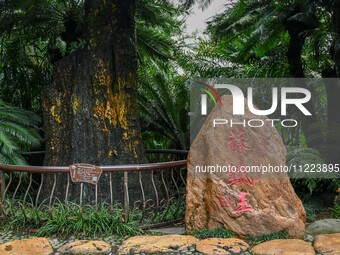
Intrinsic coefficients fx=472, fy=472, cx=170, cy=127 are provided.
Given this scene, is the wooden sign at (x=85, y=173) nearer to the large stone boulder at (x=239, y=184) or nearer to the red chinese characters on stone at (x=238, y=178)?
the large stone boulder at (x=239, y=184)

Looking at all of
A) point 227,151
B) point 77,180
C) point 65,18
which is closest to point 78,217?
point 77,180

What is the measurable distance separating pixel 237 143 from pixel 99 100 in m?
1.93

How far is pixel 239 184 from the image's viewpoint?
14.8 ft

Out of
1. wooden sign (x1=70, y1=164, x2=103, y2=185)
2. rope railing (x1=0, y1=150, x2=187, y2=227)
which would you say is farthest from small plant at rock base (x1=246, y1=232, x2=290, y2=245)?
wooden sign (x1=70, y1=164, x2=103, y2=185)

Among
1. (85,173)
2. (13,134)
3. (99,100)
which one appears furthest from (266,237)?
(13,134)

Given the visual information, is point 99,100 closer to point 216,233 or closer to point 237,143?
point 237,143

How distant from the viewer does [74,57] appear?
6023mm

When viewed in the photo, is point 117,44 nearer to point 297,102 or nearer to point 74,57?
point 74,57

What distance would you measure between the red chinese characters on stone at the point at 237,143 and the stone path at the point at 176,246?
0.87 meters

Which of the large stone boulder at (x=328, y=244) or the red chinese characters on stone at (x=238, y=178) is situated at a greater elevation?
the red chinese characters on stone at (x=238, y=178)

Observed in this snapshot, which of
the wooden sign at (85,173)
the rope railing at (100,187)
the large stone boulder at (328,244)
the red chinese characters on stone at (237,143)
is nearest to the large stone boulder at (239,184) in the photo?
the red chinese characters on stone at (237,143)

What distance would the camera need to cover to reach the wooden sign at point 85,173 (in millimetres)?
4840

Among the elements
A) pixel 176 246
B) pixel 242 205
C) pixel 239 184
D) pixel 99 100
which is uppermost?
pixel 99 100

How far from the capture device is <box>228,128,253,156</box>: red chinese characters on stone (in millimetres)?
4633
